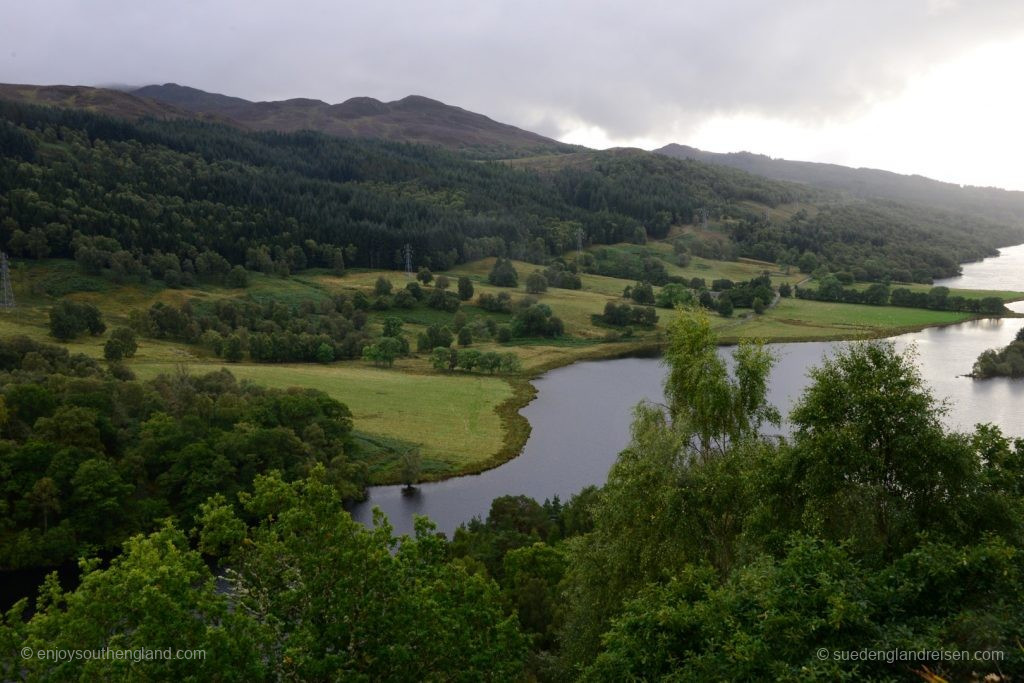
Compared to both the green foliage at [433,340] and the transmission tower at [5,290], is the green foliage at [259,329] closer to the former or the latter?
the green foliage at [433,340]

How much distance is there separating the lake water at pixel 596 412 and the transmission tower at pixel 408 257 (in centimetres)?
5704

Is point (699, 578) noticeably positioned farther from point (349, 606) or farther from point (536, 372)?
point (536, 372)

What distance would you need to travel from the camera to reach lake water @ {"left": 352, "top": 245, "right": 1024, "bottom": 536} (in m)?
52.6

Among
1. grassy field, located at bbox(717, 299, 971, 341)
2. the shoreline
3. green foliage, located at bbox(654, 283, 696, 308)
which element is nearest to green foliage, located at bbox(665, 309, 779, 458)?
the shoreline

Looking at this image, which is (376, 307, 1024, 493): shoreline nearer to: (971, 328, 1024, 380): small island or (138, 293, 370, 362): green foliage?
(971, 328, 1024, 380): small island

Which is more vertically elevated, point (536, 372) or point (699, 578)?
point (699, 578)

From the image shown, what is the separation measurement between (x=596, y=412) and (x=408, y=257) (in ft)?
267

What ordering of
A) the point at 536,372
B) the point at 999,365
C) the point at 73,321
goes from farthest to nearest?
1. the point at 536,372
2. the point at 999,365
3. the point at 73,321

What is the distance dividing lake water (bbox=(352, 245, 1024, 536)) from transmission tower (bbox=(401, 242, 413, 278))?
57.0 m

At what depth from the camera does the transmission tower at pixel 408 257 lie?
14557cm

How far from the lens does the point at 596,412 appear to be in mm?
75625

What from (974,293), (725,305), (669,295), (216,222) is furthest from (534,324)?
(974,293)

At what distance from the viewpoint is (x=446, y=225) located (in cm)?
17225

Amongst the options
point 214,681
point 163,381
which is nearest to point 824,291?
point 163,381
